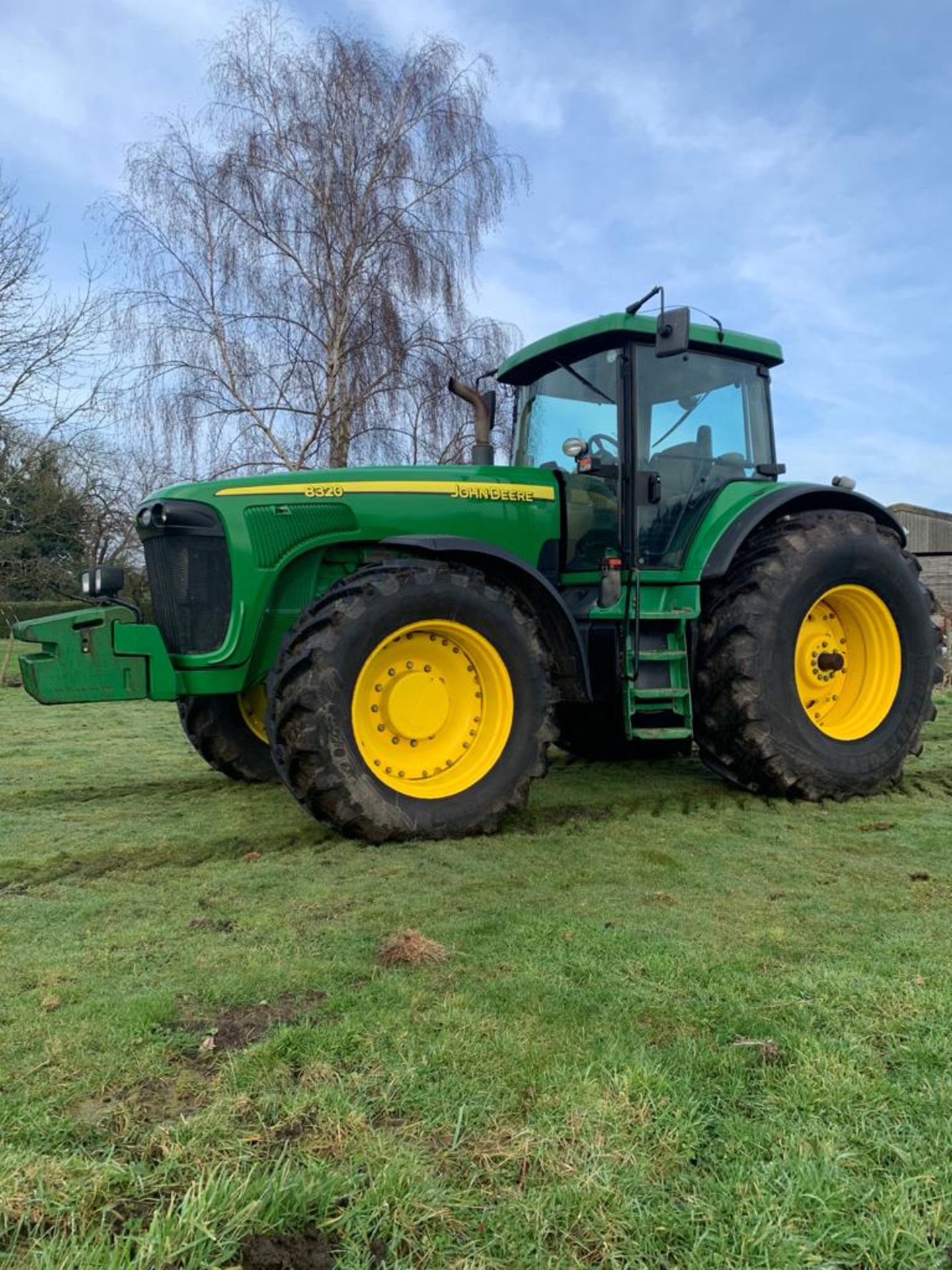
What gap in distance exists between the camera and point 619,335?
478 centimetres

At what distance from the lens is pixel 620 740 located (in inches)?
237

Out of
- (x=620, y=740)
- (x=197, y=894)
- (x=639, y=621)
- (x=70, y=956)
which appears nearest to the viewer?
(x=70, y=956)

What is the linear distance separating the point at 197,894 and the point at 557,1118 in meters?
1.80

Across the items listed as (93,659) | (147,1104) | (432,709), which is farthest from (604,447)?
(147,1104)

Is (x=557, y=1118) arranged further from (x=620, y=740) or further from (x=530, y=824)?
(x=620, y=740)

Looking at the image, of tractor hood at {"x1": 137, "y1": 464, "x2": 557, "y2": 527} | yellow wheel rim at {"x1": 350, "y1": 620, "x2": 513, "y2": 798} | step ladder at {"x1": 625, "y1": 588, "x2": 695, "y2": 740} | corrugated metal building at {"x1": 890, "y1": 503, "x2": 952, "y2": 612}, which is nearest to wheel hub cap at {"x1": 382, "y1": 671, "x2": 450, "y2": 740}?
yellow wheel rim at {"x1": 350, "y1": 620, "x2": 513, "y2": 798}

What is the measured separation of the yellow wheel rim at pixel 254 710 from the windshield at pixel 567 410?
6.57ft

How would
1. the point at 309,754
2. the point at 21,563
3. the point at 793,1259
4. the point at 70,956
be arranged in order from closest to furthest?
1. the point at 793,1259
2. the point at 70,956
3. the point at 309,754
4. the point at 21,563

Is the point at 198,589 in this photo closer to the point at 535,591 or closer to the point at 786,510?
the point at 535,591

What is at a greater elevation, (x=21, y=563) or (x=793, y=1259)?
(x=21, y=563)

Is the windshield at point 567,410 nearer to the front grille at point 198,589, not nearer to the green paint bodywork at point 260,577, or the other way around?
the green paint bodywork at point 260,577

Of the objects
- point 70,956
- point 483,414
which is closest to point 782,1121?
point 70,956

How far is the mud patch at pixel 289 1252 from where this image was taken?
1.36 m

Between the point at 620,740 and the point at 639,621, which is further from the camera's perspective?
the point at 620,740
